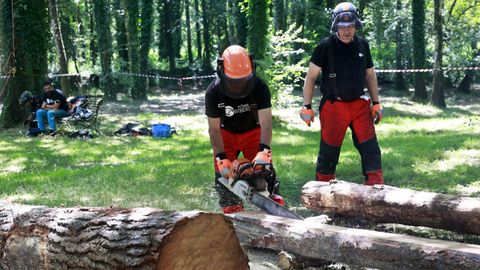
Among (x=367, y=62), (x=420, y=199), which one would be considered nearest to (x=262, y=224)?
(x=420, y=199)

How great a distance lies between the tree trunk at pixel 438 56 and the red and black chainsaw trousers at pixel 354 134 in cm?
1538

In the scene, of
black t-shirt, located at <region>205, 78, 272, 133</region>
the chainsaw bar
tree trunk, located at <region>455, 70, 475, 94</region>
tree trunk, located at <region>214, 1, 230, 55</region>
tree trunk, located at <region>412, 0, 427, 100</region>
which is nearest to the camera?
the chainsaw bar

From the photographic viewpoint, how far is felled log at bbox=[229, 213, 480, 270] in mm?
3584

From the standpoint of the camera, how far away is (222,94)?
18.0 feet

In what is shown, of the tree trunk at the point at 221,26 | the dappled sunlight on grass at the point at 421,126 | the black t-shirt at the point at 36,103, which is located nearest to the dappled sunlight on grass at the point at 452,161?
the dappled sunlight on grass at the point at 421,126

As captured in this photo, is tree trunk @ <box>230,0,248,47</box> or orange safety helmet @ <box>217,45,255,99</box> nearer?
orange safety helmet @ <box>217,45,255,99</box>

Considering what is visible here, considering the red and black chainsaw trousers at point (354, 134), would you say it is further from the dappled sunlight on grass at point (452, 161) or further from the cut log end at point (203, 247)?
the cut log end at point (203, 247)

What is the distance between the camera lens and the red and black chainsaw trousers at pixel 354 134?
627 cm

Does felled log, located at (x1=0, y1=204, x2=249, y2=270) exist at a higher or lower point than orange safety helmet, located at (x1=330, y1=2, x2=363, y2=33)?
lower

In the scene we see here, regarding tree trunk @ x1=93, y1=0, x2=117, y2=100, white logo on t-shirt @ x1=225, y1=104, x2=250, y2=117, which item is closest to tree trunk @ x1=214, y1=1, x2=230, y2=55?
tree trunk @ x1=93, y1=0, x2=117, y2=100

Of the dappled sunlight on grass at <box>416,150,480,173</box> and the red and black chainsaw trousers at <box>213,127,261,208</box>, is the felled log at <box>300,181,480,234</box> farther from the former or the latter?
the dappled sunlight on grass at <box>416,150,480,173</box>

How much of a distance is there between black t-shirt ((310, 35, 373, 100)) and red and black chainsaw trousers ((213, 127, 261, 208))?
3.73ft

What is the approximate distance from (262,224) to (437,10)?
61.2ft

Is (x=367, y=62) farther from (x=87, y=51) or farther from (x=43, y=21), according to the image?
(x=87, y=51)
